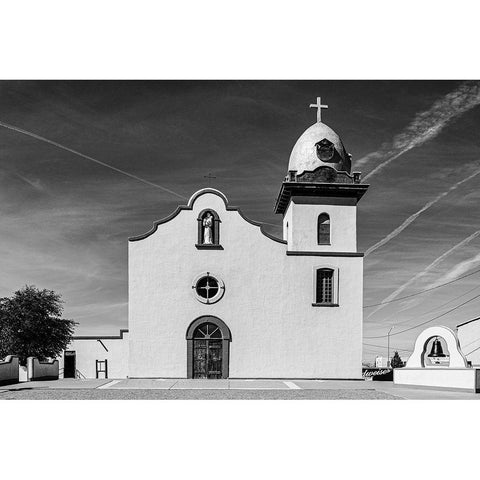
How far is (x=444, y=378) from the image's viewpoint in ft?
57.8

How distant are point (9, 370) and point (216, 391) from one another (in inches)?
278

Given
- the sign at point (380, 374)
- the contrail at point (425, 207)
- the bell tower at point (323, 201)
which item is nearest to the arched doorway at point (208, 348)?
the bell tower at point (323, 201)

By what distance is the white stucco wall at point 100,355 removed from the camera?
→ 905 inches

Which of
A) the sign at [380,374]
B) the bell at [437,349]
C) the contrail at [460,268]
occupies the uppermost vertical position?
the contrail at [460,268]

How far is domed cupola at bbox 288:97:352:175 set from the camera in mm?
22688

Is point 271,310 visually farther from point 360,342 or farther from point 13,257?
point 13,257

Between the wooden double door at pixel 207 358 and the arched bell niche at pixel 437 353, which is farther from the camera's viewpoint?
the wooden double door at pixel 207 358

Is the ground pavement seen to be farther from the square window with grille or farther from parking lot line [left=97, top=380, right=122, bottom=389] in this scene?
the square window with grille

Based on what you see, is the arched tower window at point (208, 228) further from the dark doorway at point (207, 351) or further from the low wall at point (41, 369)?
the low wall at point (41, 369)

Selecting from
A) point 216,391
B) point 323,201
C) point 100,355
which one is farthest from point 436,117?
point 100,355

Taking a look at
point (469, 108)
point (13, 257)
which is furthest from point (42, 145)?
point (469, 108)

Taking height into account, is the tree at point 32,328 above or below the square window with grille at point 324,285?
below

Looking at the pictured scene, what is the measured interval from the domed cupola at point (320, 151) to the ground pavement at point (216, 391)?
7.67 m

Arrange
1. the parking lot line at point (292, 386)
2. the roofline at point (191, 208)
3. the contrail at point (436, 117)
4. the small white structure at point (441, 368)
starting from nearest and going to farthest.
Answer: the small white structure at point (441, 368)
the contrail at point (436, 117)
the parking lot line at point (292, 386)
the roofline at point (191, 208)
